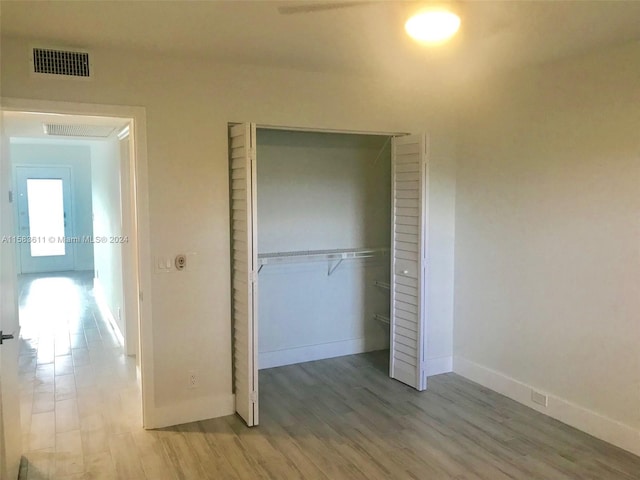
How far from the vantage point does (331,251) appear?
4840 mm

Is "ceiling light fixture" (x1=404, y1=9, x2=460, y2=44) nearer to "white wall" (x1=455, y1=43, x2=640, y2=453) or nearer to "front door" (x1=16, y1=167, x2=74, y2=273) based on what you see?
"white wall" (x1=455, y1=43, x2=640, y2=453)

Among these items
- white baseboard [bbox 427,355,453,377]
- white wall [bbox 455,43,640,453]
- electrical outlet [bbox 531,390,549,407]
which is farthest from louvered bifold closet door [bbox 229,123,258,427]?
electrical outlet [bbox 531,390,549,407]

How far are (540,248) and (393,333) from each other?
52.9 inches

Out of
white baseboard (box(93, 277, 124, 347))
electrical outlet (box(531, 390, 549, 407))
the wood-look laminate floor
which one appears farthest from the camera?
white baseboard (box(93, 277, 124, 347))

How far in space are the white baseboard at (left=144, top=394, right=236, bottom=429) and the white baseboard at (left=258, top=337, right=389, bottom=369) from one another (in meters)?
0.94

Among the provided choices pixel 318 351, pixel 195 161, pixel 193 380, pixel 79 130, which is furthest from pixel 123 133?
pixel 318 351

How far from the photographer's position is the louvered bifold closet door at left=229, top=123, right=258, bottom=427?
3.33 m

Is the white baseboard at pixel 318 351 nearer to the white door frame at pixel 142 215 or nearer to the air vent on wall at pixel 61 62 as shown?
the white door frame at pixel 142 215

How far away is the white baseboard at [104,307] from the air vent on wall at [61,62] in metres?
3.14

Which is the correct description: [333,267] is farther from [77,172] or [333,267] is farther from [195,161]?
[77,172]

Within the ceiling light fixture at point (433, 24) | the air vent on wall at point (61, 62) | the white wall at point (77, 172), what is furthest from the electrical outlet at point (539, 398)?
the white wall at point (77, 172)

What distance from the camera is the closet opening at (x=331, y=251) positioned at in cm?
Result: 418

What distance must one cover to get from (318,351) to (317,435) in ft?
4.96

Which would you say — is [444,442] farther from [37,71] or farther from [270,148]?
[37,71]
